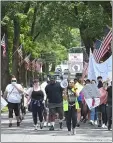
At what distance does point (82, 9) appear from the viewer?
32.4 meters

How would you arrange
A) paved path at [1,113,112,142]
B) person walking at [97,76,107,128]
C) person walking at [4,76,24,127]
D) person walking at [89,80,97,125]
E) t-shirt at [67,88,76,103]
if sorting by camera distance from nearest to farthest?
paved path at [1,113,112,142]
t-shirt at [67,88,76,103]
person walking at [4,76,24,127]
person walking at [97,76,107,128]
person walking at [89,80,97,125]

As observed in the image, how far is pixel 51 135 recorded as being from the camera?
49.5 ft

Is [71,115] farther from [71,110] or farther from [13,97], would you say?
[13,97]

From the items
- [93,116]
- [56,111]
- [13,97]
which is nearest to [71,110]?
[56,111]

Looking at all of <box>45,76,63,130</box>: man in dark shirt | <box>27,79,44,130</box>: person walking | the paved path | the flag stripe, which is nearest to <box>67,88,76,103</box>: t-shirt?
<box>45,76,63,130</box>: man in dark shirt

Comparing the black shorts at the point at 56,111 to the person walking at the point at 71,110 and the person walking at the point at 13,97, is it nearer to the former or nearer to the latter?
the person walking at the point at 71,110

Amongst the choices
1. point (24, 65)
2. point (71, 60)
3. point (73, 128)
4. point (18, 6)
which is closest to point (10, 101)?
point (73, 128)

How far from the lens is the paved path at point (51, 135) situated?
1404 cm

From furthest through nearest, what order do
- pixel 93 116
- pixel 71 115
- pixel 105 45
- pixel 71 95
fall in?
1. pixel 105 45
2. pixel 93 116
3. pixel 71 95
4. pixel 71 115

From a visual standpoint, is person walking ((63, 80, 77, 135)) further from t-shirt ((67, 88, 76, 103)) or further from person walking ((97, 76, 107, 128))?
person walking ((97, 76, 107, 128))

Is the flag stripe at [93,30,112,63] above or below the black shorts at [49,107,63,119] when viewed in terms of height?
above

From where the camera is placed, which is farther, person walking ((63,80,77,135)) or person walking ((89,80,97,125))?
person walking ((89,80,97,125))

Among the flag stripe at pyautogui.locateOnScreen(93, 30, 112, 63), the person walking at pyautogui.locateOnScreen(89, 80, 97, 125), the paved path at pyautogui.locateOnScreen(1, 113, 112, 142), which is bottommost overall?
the paved path at pyautogui.locateOnScreen(1, 113, 112, 142)

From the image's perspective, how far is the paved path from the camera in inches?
553
